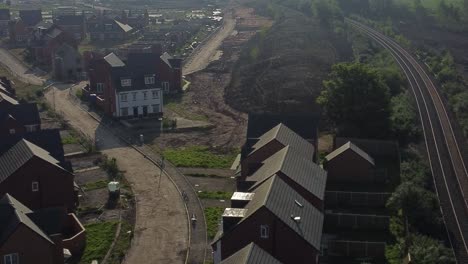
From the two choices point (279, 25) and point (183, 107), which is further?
point (279, 25)

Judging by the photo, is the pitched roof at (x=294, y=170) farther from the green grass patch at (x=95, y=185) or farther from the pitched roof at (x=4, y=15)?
the pitched roof at (x=4, y=15)

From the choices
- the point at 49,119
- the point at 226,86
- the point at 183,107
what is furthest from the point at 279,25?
the point at 49,119

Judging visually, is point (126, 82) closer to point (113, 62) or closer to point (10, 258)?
point (113, 62)

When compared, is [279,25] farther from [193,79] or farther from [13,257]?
[13,257]

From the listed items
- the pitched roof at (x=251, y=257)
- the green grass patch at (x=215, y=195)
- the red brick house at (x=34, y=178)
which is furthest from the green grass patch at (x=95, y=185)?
the pitched roof at (x=251, y=257)

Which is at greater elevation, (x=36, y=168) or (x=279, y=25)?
(x=36, y=168)

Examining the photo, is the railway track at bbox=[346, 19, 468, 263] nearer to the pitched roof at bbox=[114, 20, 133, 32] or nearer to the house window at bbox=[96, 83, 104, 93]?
the house window at bbox=[96, 83, 104, 93]

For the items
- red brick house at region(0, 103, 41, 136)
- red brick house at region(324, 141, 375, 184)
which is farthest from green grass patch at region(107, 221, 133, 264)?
red brick house at region(0, 103, 41, 136)
